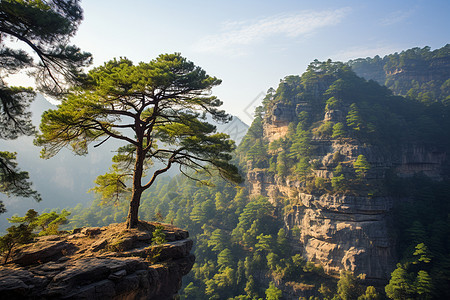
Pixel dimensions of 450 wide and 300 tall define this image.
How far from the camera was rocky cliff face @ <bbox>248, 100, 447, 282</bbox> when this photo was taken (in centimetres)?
2605

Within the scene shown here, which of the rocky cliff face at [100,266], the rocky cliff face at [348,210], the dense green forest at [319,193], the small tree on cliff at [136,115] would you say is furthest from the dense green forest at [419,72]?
the rocky cliff face at [100,266]

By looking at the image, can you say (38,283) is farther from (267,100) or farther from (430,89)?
(430,89)

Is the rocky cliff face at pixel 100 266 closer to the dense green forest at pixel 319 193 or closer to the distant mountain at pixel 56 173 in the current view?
the dense green forest at pixel 319 193

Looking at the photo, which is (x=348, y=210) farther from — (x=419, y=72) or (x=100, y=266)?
(x=419, y=72)

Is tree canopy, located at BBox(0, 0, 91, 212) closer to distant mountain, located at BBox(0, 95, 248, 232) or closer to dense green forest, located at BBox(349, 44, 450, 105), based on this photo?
dense green forest, located at BBox(349, 44, 450, 105)

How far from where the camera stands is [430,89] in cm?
5394

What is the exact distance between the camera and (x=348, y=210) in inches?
1095

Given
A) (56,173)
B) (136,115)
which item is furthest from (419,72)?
(56,173)

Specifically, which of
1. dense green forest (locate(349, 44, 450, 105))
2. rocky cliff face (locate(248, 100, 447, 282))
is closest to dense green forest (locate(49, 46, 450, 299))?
rocky cliff face (locate(248, 100, 447, 282))

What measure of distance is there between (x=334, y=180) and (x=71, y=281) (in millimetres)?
30733

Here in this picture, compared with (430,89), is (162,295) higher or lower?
lower

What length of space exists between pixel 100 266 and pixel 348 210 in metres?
29.9

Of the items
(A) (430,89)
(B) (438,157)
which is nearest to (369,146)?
(B) (438,157)

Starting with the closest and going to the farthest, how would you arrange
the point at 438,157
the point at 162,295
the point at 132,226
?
the point at 162,295 < the point at 132,226 < the point at 438,157
